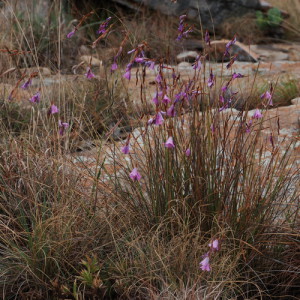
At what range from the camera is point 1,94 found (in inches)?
159

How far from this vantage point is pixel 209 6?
29.5ft

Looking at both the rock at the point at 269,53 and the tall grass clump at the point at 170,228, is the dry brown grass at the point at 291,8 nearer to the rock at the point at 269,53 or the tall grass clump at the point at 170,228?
the rock at the point at 269,53

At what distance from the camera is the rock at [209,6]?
877 cm

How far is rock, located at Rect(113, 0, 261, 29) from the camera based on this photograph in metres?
8.77

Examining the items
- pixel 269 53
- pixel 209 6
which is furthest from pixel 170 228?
pixel 209 6

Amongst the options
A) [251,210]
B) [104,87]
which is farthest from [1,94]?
[251,210]

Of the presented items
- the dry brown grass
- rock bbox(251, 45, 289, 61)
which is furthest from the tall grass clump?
the dry brown grass

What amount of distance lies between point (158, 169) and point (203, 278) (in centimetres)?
55

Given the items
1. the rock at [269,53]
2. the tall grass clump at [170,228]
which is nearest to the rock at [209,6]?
the rock at [269,53]

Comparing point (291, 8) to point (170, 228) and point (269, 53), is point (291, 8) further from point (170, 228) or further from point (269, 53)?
point (170, 228)

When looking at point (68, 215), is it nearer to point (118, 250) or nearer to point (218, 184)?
point (118, 250)

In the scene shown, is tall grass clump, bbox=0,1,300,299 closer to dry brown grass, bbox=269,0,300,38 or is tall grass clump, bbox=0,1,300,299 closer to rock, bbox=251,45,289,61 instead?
rock, bbox=251,45,289,61

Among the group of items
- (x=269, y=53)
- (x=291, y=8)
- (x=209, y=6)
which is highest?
(x=209, y=6)

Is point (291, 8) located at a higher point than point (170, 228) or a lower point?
lower
